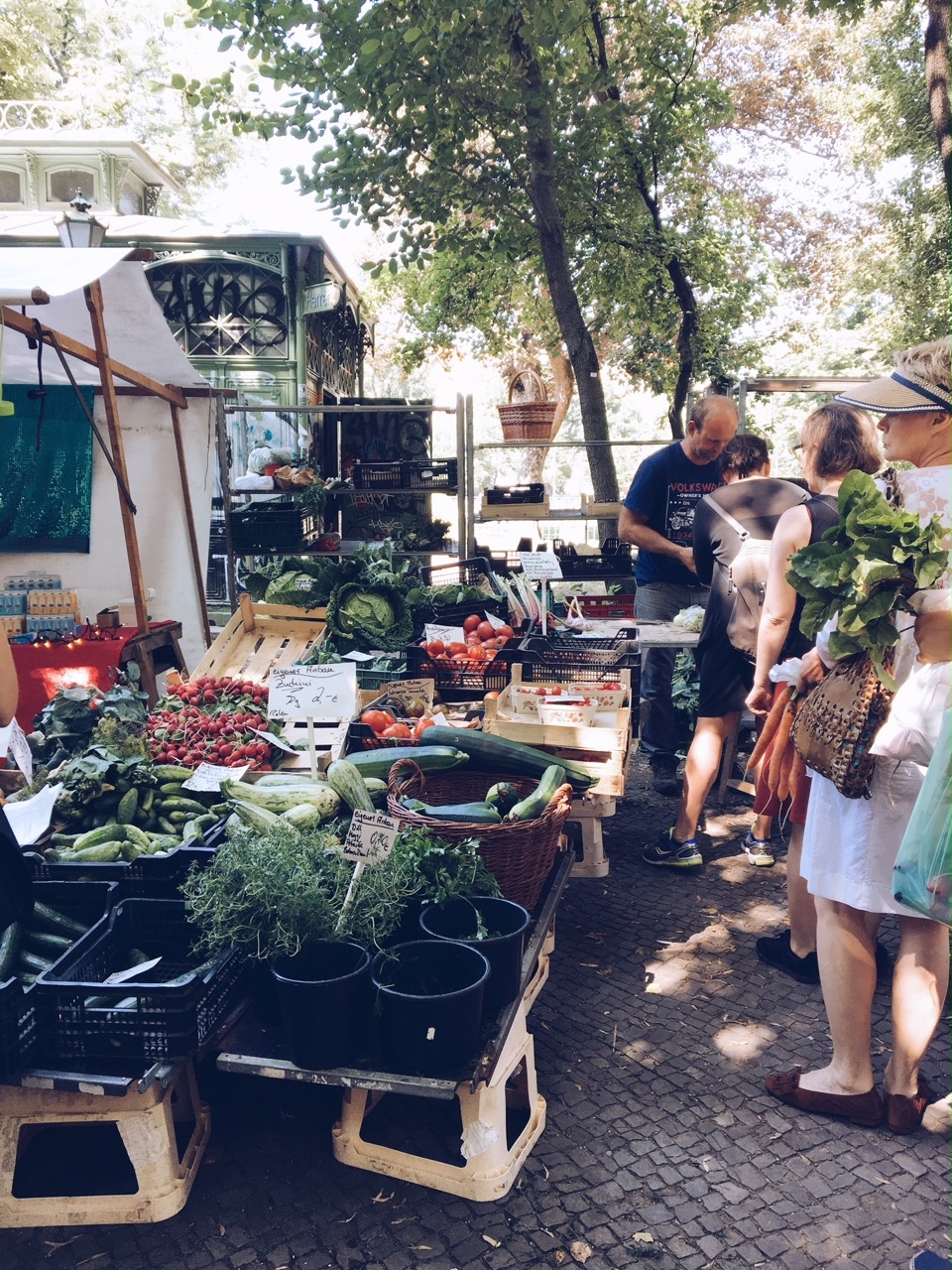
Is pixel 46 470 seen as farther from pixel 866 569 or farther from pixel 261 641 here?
pixel 866 569

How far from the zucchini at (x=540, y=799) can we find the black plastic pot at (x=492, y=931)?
388 millimetres

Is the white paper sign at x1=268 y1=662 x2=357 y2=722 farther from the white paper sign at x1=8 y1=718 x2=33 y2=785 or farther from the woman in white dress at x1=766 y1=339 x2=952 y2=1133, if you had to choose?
the woman in white dress at x1=766 y1=339 x2=952 y2=1133

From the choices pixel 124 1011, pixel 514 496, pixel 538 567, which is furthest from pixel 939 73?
pixel 124 1011

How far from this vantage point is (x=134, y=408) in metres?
7.14

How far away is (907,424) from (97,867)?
2.72 metres

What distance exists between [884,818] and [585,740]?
1380mm

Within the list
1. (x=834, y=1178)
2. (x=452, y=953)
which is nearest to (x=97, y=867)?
(x=452, y=953)

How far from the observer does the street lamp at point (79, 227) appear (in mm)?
5301

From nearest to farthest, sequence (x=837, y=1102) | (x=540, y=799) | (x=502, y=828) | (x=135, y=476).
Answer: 1. (x=837, y=1102)
2. (x=502, y=828)
3. (x=540, y=799)
4. (x=135, y=476)

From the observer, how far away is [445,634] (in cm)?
509

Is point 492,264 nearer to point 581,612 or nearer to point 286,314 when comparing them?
point 286,314

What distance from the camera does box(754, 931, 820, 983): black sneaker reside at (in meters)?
3.61

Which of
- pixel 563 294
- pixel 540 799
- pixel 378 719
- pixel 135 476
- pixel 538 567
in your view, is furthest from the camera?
pixel 563 294

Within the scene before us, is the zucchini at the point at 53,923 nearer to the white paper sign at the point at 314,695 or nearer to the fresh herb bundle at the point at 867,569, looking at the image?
the white paper sign at the point at 314,695
